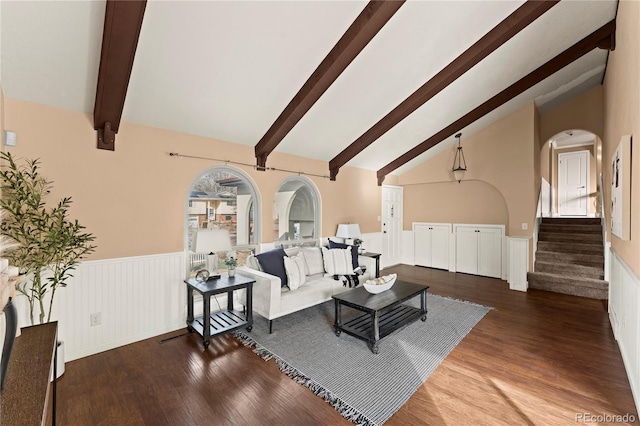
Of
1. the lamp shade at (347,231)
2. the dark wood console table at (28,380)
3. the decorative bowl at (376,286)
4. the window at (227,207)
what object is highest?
the window at (227,207)

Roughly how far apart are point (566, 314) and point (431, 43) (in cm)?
392

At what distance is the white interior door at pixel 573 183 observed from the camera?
7648 millimetres

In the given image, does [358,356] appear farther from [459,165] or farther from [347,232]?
[459,165]

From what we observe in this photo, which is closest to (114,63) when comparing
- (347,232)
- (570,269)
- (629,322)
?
(347,232)

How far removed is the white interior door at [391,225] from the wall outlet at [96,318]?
5.22m

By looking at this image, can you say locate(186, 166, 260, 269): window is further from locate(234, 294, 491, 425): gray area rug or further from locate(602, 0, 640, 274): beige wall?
locate(602, 0, 640, 274): beige wall

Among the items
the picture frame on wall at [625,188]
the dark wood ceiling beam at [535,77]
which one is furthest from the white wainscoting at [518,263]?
the picture frame on wall at [625,188]

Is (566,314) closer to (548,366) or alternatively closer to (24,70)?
(548,366)

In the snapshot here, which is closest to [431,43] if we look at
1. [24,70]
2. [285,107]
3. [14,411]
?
[285,107]

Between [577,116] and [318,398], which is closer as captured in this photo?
[318,398]

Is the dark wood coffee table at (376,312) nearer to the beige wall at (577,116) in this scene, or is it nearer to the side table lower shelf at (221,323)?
the side table lower shelf at (221,323)

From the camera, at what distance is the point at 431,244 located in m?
6.82

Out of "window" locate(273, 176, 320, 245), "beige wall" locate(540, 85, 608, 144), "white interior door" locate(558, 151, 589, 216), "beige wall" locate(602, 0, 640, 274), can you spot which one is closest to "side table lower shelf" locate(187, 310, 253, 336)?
"window" locate(273, 176, 320, 245)

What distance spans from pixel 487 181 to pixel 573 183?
4.18 meters
